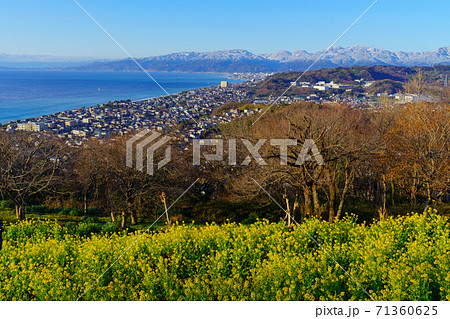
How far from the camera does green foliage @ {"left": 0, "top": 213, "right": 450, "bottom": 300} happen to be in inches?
220

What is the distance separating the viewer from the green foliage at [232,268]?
220 inches

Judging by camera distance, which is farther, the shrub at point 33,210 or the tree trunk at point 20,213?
the shrub at point 33,210

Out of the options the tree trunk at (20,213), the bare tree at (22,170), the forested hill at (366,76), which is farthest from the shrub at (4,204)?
the forested hill at (366,76)

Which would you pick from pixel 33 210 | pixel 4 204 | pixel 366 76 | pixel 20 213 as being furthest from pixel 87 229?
pixel 366 76

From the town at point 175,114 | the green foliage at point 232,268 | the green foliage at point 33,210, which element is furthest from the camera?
the town at point 175,114

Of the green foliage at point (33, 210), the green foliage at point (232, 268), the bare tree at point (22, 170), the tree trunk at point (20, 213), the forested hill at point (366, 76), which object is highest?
the forested hill at point (366, 76)

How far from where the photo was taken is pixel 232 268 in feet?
22.2

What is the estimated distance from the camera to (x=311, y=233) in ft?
28.0

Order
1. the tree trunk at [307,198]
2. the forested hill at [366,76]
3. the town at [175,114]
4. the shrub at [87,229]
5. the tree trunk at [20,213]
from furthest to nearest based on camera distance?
1. the forested hill at [366,76]
2. the town at [175,114]
3. the tree trunk at [307,198]
4. the tree trunk at [20,213]
5. the shrub at [87,229]

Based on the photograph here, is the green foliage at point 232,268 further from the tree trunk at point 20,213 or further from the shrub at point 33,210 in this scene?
the shrub at point 33,210

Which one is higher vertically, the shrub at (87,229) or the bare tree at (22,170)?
the bare tree at (22,170)

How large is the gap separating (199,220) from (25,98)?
83.2m

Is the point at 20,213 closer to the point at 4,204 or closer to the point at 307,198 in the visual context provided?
the point at 4,204

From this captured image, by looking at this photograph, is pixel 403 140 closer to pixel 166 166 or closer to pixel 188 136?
pixel 166 166
